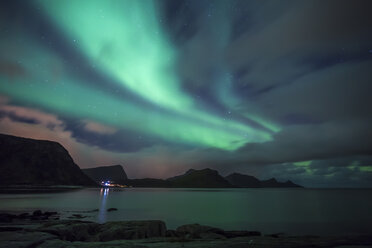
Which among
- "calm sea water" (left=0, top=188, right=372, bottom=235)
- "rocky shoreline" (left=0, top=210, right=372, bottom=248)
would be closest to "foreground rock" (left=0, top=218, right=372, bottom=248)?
"rocky shoreline" (left=0, top=210, right=372, bottom=248)

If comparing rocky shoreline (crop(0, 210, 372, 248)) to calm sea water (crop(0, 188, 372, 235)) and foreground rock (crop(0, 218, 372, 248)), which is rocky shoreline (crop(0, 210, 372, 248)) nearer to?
foreground rock (crop(0, 218, 372, 248))

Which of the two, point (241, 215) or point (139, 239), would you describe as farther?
point (241, 215)

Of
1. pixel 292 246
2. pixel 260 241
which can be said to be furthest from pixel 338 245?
pixel 260 241

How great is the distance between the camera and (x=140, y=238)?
2575 cm

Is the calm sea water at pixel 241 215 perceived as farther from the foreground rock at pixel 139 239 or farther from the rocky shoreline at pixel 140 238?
the foreground rock at pixel 139 239

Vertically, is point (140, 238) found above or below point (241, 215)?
above

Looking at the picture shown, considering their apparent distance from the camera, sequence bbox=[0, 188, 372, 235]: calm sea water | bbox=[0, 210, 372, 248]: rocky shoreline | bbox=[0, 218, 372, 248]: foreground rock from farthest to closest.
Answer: bbox=[0, 188, 372, 235]: calm sea water, bbox=[0, 210, 372, 248]: rocky shoreline, bbox=[0, 218, 372, 248]: foreground rock

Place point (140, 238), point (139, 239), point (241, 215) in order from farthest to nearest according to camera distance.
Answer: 1. point (241, 215)
2. point (140, 238)
3. point (139, 239)

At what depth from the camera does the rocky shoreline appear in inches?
770

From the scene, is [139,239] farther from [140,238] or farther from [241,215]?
[241,215]

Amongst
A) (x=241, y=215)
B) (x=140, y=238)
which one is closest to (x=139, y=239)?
(x=140, y=238)

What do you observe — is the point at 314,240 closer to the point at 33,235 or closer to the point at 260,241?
the point at 260,241

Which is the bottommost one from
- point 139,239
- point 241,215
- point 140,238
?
point 241,215

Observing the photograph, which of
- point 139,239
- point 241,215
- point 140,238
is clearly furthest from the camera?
point 241,215
